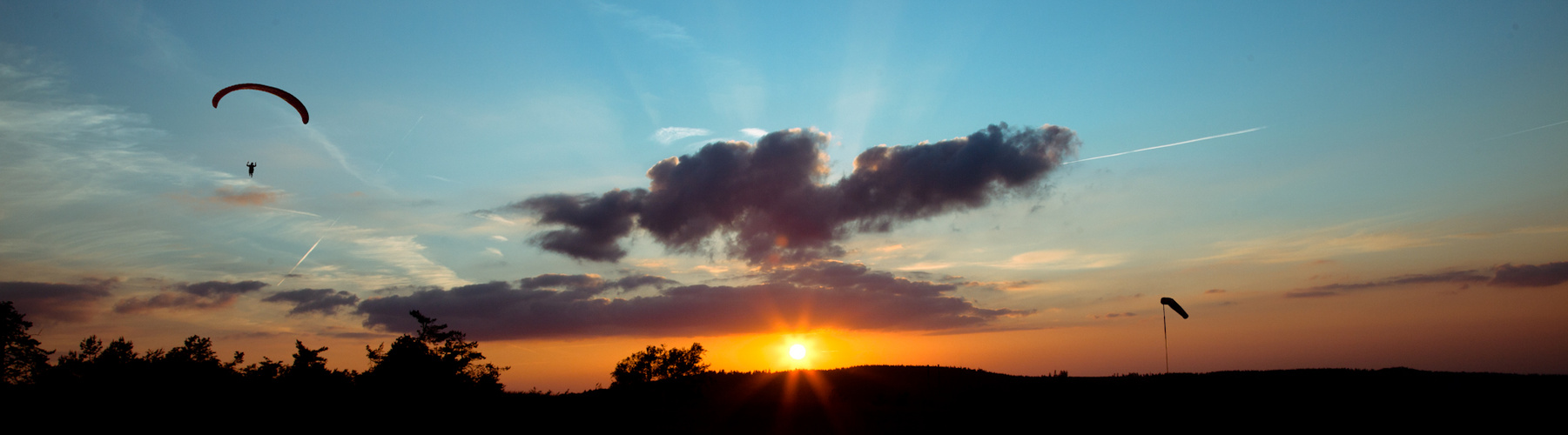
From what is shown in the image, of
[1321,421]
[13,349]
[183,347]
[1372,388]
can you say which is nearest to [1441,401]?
[1372,388]

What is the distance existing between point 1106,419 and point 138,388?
174 ft

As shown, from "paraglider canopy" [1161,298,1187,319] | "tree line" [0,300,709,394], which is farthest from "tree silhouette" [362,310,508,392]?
"paraglider canopy" [1161,298,1187,319]

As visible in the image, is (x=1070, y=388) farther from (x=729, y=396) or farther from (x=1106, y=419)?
(x=729, y=396)

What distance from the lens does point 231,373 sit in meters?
59.6

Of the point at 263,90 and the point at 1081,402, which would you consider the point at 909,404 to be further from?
the point at 263,90

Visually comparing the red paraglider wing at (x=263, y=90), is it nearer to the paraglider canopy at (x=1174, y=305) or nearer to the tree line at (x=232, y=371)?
the tree line at (x=232, y=371)

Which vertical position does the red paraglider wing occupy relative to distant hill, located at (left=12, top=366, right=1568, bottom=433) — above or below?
above

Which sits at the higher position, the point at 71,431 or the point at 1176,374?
the point at 1176,374

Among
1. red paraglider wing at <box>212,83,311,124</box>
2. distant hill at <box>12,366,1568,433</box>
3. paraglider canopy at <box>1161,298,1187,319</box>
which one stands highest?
red paraglider wing at <box>212,83,311,124</box>

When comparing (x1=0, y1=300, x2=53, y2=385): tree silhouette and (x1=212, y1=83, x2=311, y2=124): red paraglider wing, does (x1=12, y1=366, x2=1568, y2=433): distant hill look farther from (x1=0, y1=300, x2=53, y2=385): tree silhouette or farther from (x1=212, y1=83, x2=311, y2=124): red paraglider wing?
(x1=0, y1=300, x2=53, y2=385): tree silhouette

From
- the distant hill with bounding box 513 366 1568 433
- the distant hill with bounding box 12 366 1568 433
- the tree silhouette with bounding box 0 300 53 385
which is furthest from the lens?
the tree silhouette with bounding box 0 300 53 385

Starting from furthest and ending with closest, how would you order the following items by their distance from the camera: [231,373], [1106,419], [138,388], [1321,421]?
[231,373] < [138,388] < [1106,419] < [1321,421]

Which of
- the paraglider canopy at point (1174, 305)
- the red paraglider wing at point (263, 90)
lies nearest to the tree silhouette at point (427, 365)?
the red paraglider wing at point (263, 90)

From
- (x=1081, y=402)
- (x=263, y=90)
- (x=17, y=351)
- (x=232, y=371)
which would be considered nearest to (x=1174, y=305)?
(x=1081, y=402)
